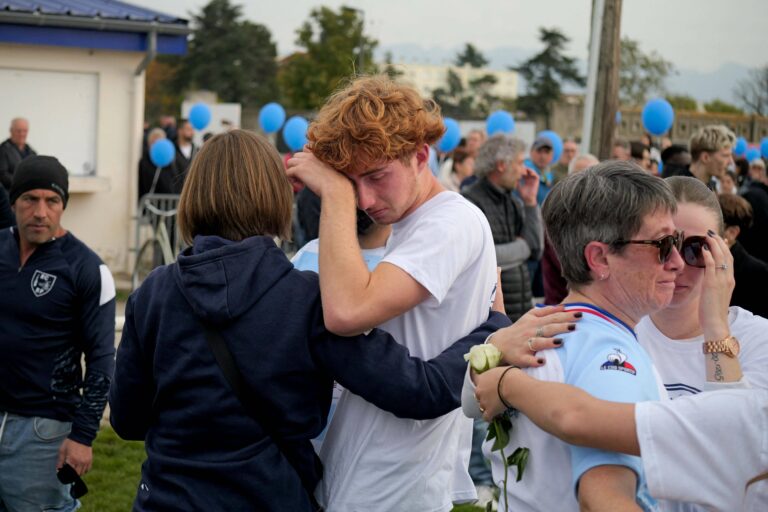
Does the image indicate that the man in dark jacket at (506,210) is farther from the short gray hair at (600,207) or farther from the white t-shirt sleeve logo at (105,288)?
the short gray hair at (600,207)

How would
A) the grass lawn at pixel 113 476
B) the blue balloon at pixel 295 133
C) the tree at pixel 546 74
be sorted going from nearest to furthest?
the grass lawn at pixel 113 476 < the blue balloon at pixel 295 133 < the tree at pixel 546 74

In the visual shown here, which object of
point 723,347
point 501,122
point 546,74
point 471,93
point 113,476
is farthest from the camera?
point 471,93

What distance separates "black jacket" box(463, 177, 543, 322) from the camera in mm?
6895

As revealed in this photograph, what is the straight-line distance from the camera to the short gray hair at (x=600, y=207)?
2.24 m

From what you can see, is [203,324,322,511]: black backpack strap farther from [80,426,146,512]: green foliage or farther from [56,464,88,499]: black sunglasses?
[80,426,146,512]: green foliage

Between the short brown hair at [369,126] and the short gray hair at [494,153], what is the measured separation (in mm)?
4287

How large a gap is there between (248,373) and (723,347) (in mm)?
1269

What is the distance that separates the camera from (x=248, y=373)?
103 inches

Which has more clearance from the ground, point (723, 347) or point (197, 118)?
point (197, 118)

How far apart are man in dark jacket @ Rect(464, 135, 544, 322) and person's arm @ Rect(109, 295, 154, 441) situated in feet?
13.9

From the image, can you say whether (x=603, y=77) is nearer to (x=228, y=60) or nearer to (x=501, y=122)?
(x=501, y=122)

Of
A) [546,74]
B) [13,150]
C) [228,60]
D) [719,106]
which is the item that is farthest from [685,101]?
[13,150]

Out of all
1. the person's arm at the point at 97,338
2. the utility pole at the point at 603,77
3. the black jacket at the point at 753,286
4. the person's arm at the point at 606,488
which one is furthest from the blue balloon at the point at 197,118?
the person's arm at the point at 606,488

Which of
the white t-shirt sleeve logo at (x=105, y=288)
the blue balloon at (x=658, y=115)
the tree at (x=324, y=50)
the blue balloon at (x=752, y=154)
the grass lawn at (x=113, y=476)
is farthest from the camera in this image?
the tree at (x=324, y=50)
